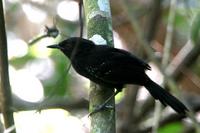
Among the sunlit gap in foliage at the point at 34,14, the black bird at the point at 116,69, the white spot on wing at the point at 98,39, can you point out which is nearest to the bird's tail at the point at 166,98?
the black bird at the point at 116,69

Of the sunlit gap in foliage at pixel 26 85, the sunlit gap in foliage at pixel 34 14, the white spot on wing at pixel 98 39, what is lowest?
the white spot on wing at pixel 98 39

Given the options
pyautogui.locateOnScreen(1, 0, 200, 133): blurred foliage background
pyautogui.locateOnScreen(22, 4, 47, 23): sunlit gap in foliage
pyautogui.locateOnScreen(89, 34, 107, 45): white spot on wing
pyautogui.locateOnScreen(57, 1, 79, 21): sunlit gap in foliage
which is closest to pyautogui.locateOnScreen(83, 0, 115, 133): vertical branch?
pyautogui.locateOnScreen(89, 34, 107, 45): white spot on wing

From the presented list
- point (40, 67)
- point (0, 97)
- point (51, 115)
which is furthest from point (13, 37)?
point (0, 97)

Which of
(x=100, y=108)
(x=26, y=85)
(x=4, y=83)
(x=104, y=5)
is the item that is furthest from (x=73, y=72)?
(x=4, y=83)

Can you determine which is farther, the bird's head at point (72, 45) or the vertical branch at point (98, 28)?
the bird's head at point (72, 45)

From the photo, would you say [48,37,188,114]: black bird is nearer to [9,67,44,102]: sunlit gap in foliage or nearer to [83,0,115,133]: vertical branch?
[83,0,115,133]: vertical branch

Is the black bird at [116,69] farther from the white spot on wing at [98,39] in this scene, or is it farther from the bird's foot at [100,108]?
the bird's foot at [100,108]

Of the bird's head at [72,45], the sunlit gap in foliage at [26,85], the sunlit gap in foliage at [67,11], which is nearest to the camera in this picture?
the bird's head at [72,45]
